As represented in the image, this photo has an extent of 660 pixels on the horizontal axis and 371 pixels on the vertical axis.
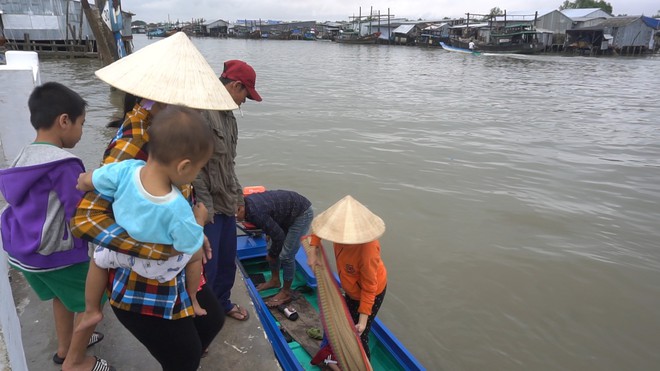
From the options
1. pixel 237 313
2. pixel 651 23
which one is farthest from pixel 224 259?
pixel 651 23

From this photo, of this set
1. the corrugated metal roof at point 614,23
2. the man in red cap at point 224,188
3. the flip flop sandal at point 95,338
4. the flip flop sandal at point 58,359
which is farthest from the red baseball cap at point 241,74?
the corrugated metal roof at point 614,23

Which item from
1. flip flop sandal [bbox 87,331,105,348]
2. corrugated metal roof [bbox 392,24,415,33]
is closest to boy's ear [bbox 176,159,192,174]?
flip flop sandal [bbox 87,331,105,348]

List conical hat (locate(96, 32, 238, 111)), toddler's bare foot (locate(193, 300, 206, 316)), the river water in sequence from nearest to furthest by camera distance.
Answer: toddler's bare foot (locate(193, 300, 206, 316)) < conical hat (locate(96, 32, 238, 111)) < the river water

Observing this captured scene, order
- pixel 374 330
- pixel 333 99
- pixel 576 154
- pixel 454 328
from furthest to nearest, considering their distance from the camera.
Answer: pixel 333 99 → pixel 576 154 → pixel 454 328 → pixel 374 330

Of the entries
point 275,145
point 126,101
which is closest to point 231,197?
point 126,101

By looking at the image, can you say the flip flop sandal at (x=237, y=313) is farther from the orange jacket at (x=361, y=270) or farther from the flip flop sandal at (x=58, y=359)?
the flip flop sandal at (x=58, y=359)

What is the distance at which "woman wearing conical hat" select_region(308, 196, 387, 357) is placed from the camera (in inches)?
92.2

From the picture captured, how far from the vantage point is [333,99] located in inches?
586

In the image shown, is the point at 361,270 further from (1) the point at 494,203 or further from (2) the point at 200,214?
(1) the point at 494,203

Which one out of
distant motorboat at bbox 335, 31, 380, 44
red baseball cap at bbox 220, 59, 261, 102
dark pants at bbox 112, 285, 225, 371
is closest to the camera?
dark pants at bbox 112, 285, 225, 371

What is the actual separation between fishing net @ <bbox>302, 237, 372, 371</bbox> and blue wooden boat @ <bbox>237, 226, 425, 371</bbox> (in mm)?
298

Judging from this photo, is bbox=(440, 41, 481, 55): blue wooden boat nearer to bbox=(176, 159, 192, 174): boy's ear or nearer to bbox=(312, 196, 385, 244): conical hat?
bbox=(312, 196, 385, 244): conical hat

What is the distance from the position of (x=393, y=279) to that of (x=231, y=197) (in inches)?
110

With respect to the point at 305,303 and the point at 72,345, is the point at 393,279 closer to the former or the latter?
the point at 305,303
